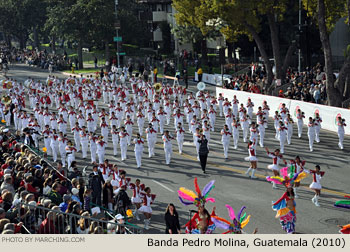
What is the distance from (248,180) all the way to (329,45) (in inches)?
568

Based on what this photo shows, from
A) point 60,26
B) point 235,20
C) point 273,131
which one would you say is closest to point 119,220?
point 273,131

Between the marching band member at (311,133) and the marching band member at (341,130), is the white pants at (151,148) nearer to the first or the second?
the marching band member at (311,133)

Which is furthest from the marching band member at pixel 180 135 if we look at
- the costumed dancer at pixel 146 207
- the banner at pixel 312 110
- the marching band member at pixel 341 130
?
the costumed dancer at pixel 146 207

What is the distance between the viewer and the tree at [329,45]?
32719 mm

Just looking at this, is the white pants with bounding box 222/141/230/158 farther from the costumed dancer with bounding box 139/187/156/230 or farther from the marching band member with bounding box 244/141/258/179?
the costumed dancer with bounding box 139/187/156/230

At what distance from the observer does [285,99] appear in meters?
33.5

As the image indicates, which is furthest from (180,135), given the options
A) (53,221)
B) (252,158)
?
(53,221)

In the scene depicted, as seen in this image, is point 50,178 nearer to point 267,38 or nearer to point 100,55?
point 267,38

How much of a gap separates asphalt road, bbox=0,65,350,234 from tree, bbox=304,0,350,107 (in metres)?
3.70

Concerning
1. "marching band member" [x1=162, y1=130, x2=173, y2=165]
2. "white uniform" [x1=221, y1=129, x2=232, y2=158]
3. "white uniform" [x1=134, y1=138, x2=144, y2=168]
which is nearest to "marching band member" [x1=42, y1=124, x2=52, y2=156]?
"white uniform" [x1=134, y1=138, x2=144, y2=168]

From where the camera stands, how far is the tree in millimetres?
32719

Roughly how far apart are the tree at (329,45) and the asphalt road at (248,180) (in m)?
3.70

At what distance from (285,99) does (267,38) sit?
21.4 m

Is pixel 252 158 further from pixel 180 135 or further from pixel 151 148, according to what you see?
pixel 151 148
